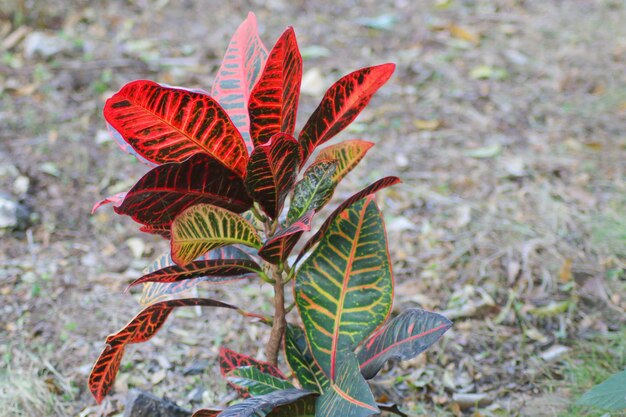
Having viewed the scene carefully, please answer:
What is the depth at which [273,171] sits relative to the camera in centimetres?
116

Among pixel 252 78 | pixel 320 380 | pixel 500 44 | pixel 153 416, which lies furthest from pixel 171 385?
pixel 500 44

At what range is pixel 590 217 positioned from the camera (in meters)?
2.41

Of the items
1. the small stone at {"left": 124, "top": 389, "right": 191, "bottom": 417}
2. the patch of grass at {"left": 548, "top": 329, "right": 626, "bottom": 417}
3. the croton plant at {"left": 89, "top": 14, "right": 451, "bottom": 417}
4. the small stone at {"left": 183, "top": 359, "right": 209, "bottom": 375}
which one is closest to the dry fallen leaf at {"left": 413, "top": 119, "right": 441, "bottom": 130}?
the patch of grass at {"left": 548, "top": 329, "right": 626, "bottom": 417}

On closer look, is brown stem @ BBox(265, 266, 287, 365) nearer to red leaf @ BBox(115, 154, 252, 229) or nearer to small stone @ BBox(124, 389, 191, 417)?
red leaf @ BBox(115, 154, 252, 229)

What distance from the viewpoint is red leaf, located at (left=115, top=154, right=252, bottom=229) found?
1.08m

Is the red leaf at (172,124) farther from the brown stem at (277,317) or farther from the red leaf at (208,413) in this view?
the red leaf at (208,413)

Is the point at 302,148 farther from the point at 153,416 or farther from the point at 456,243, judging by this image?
the point at 456,243

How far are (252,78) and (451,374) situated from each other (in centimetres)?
102

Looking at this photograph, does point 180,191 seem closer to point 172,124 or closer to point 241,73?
point 172,124

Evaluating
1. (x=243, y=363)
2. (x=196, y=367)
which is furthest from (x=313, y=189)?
(x=196, y=367)

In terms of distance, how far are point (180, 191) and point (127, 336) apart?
36 centimetres

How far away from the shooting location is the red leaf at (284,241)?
114 centimetres

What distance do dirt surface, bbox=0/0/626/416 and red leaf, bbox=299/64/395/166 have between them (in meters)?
0.83

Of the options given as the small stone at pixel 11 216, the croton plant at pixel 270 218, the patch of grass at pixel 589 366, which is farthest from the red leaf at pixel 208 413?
the small stone at pixel 11 216
